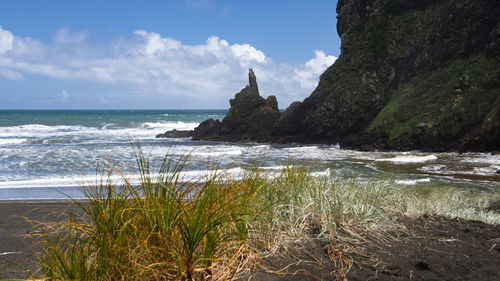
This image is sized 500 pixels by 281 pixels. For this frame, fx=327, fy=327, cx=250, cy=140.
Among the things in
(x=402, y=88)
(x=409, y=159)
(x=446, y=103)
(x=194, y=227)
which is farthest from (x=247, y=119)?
(x=194, y=227)

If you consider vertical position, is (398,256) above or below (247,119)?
below

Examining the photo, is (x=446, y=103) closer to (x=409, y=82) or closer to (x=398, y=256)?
(x=409, y=82)

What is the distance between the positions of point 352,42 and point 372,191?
88.6 ft

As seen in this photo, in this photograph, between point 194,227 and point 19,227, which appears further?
point 19,227

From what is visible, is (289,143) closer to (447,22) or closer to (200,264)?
(447,22)

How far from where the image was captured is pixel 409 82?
81.8 ft

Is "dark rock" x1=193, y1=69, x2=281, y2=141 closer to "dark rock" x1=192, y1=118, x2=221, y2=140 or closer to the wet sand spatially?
"dark rock" x1=192, y1=118, x2=221, y2=140

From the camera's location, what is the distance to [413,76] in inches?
990

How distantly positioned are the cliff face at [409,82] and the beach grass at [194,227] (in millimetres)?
15941

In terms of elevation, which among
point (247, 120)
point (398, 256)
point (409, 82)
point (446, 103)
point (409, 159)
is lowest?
point (409, 159)

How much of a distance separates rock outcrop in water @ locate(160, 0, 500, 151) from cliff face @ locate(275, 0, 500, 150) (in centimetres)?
7

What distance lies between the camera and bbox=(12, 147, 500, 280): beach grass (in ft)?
7.73

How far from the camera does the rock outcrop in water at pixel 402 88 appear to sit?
18891 mm

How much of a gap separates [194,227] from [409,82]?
26313 millimetres
